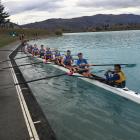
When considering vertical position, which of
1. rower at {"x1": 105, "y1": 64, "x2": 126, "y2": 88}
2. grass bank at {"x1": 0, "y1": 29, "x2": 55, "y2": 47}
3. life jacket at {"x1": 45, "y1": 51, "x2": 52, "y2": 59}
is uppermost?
rower at {"x1": 105, "y1": 64, "x2": 126, "y2": 88}

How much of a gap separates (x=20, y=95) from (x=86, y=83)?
5.87 metres

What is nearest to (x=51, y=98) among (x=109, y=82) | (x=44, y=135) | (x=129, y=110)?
(x=109, y=82)

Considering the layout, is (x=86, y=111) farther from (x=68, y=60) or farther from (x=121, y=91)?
(x=68, y=60)

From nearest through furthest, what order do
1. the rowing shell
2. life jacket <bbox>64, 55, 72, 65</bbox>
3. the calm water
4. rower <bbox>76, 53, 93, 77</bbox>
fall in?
the calm water, the rowing shell, rower <bbox>76, 53, 93, 77</bbox>, life jacket <bbox>64, 55, 72, 65</bbox>

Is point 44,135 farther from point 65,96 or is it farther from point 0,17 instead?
point 0,17

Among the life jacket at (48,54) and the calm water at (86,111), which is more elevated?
the life jacket at (48,54)

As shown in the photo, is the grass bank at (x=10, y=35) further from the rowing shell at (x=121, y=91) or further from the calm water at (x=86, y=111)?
the rowing shell at (x=121, y=91)

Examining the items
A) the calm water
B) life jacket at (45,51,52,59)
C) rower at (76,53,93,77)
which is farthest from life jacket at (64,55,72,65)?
life jacket at (45,51,52,59)

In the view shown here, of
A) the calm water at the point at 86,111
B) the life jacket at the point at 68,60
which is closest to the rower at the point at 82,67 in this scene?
the calm water at the point at 86,111

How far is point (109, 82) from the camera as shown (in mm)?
15562

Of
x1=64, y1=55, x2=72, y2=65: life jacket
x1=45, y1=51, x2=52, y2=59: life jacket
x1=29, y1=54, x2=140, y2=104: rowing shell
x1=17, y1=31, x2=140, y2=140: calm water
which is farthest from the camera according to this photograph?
x1=45, y1=51, x2=52, y2=59: life jacket

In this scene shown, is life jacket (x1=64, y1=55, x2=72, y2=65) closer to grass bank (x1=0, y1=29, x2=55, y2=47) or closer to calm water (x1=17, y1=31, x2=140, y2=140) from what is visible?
calm water (x1=17, y1=31, x2=140, y2=140)

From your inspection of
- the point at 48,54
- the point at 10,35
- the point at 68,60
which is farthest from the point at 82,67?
the point at 10,35

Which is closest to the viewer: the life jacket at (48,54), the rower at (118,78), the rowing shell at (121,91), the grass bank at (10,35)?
the rowing shell at (121,91)
